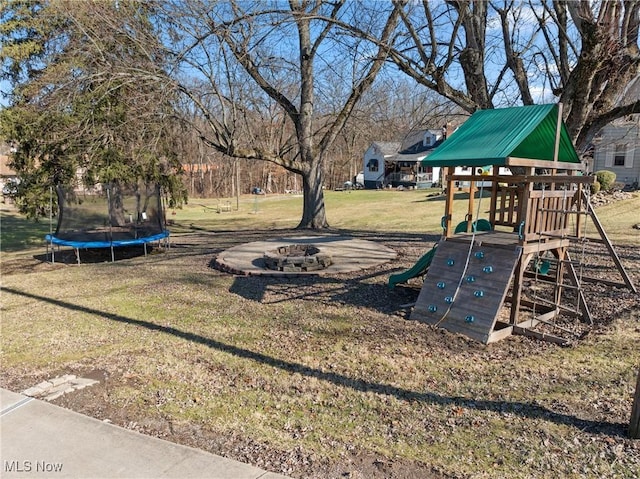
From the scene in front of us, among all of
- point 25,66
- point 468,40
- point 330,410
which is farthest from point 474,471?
point 25,66

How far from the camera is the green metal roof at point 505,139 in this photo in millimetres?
5586

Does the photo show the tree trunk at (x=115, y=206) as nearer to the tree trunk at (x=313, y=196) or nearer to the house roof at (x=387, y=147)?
the tree trunk at (x=313, y=196)

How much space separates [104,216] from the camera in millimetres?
12633

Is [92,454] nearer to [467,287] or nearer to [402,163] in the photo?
[467,287]

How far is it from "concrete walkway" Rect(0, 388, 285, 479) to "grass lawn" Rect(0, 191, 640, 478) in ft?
0.62

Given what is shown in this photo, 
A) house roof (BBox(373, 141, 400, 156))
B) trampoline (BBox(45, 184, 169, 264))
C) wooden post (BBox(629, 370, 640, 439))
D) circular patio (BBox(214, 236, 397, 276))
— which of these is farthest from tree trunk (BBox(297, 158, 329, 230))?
house roof (BBox(373, 141, 400, 156))

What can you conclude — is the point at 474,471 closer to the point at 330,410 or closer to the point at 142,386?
the point at 330,410

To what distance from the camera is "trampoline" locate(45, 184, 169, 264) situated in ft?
40.7

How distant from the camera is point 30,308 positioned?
7398 millimetres

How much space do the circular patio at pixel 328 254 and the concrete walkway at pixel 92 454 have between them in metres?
5.24

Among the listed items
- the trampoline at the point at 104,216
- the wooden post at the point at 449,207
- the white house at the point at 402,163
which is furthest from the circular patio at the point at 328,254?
the white house at the point at 402,163

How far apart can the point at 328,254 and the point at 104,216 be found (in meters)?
6.94

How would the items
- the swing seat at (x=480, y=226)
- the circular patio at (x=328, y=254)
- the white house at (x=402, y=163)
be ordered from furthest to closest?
the white house at (x=402, y=163) → the circular patio at (x=328, y=254) → the swing seat at (x=480, y=226)

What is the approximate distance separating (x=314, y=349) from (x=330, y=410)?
1345 mm
